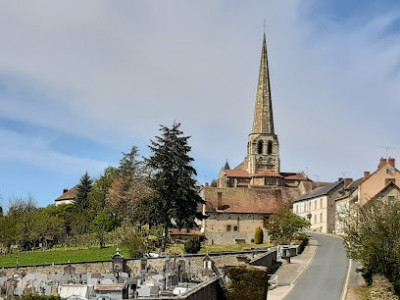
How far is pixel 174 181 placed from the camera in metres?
52.3

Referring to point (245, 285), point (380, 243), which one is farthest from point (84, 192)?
point (245, 285)

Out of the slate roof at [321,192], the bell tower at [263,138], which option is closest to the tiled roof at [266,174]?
the bell tower at [263,138]

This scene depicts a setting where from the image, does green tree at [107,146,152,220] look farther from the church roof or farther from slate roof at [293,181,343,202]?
the church roof

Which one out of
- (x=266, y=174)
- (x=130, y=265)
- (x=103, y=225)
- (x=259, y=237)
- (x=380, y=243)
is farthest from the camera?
(x=266, y=174)

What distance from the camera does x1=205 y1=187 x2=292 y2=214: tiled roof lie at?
7025 centimetres

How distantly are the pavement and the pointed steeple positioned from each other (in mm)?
59123

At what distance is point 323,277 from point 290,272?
2447 millimetres

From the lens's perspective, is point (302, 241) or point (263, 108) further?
point (263, 108)

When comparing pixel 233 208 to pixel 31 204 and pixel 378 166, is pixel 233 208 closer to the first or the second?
pixel 378 166

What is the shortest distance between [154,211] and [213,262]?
45.2 feet

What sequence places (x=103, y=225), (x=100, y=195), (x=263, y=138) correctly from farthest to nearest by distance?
(x=263, y=138) → (x=100, y=195) → (x=103, y=225)

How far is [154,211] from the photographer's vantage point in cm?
5069

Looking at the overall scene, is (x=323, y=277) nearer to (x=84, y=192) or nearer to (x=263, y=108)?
(x=84, y=192)

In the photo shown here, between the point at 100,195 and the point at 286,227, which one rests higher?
the point at 100,195
